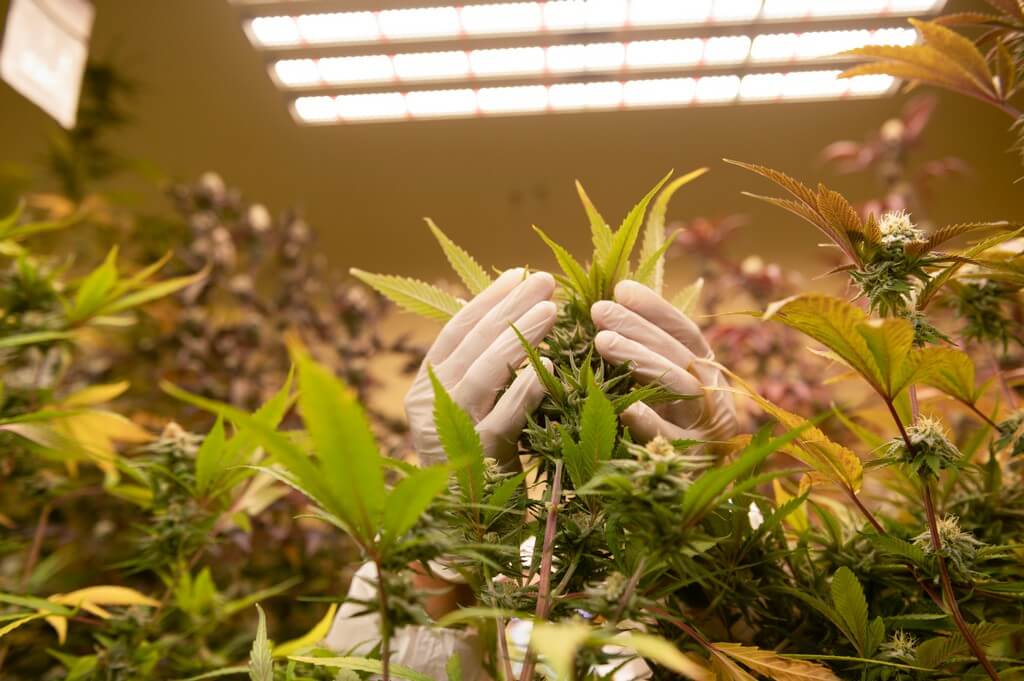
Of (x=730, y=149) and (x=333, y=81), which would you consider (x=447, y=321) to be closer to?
(x=333, y=81)

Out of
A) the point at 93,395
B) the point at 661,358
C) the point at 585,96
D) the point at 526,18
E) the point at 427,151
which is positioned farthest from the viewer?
the point at 427,151

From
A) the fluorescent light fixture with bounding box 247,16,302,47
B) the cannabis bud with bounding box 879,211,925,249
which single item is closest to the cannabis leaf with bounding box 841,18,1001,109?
the cannabis bud with bounding box 879,211,925,249

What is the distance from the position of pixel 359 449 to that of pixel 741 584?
327 mm

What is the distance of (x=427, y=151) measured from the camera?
2.07 meters

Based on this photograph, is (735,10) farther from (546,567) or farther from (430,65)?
(546,567)

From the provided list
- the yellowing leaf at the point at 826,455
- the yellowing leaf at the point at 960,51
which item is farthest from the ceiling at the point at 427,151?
the yellowing leaf at the point at 826,455

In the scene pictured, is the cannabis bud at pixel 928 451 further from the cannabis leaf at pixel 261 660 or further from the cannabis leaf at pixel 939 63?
the cannabis leaf at pixel 261 660

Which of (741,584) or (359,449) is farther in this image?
(741,584)

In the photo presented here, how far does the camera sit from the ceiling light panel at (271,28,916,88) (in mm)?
1312

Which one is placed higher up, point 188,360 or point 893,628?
point 188,360

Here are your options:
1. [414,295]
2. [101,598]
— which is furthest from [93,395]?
[414,295]

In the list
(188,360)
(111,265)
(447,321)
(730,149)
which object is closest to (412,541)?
(447,321)

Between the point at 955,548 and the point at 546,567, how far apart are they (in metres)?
0.25

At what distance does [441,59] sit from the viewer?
146 cm
